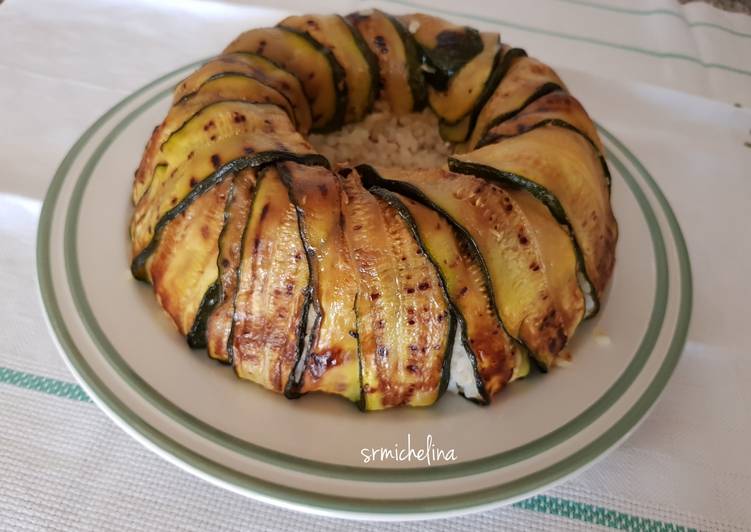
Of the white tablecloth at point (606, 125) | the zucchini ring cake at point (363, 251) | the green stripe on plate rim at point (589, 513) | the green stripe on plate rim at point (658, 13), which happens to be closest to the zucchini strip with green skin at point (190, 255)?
the zucchini ring cake at point (363, 251)

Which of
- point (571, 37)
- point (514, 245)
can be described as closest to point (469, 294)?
point (514, 245)

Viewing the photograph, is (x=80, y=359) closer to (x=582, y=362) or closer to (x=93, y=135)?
(x=93, y=135)

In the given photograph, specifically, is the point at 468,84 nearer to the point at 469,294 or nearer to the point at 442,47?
the point at 442,47

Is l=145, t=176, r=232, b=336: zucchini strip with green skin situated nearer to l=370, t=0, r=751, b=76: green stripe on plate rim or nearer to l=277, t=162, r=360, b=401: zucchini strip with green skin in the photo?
l=277, t=162, r=360, b=401: zucchini strip with green skin

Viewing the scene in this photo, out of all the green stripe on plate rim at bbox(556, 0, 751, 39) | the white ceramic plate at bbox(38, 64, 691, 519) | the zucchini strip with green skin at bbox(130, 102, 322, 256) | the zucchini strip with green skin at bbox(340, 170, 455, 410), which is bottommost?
the white ceramic plate at bbox(38, 64, 691, 519)

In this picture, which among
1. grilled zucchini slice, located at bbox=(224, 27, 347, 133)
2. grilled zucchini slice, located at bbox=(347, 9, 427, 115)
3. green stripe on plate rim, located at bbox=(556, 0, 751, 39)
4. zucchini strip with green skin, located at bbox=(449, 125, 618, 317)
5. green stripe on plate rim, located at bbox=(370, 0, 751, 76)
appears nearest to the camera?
zucchini strip with green skin, located at bbox=(449, 125, 618, 317)

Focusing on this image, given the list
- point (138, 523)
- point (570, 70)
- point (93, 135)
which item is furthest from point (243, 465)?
point (570, 70)

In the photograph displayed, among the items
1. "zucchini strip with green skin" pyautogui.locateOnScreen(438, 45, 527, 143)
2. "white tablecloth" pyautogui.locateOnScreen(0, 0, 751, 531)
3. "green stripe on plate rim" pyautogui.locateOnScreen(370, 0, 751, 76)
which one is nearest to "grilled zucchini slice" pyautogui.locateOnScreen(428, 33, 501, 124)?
"zucchini strip with green skin" pyautogui.locateOnScreen(438, 45, 527, 143)
